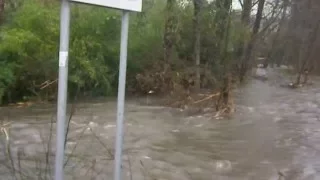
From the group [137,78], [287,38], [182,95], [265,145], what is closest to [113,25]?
[137,78]

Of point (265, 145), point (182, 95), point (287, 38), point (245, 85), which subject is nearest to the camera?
point (265, 145)

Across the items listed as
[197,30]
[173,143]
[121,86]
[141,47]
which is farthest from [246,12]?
[121,86]

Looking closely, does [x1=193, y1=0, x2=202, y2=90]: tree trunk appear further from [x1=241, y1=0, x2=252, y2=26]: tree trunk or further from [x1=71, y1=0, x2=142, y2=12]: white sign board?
[x1=71, y1=0, x2=142, y2=12]: white sign board

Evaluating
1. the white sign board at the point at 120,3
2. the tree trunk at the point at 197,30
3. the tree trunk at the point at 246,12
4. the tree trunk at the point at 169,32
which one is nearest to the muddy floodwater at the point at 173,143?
the white sign board at the point at 120,3

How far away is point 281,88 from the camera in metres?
28.7

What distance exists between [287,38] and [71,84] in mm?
27013

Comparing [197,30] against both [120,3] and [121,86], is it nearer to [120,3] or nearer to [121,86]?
[121,86]

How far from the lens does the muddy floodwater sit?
872 cm

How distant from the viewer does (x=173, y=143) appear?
40.9ft

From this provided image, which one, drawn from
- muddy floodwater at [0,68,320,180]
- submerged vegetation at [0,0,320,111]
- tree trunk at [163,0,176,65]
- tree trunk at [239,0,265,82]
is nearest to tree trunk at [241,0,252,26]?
submerged vegetation at [0,0,320,111]

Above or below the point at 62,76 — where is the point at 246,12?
above

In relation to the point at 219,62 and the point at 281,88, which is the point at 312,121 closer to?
the point at 219,62

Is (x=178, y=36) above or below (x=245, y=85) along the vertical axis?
above

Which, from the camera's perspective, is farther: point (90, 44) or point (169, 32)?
point (169, 32)
